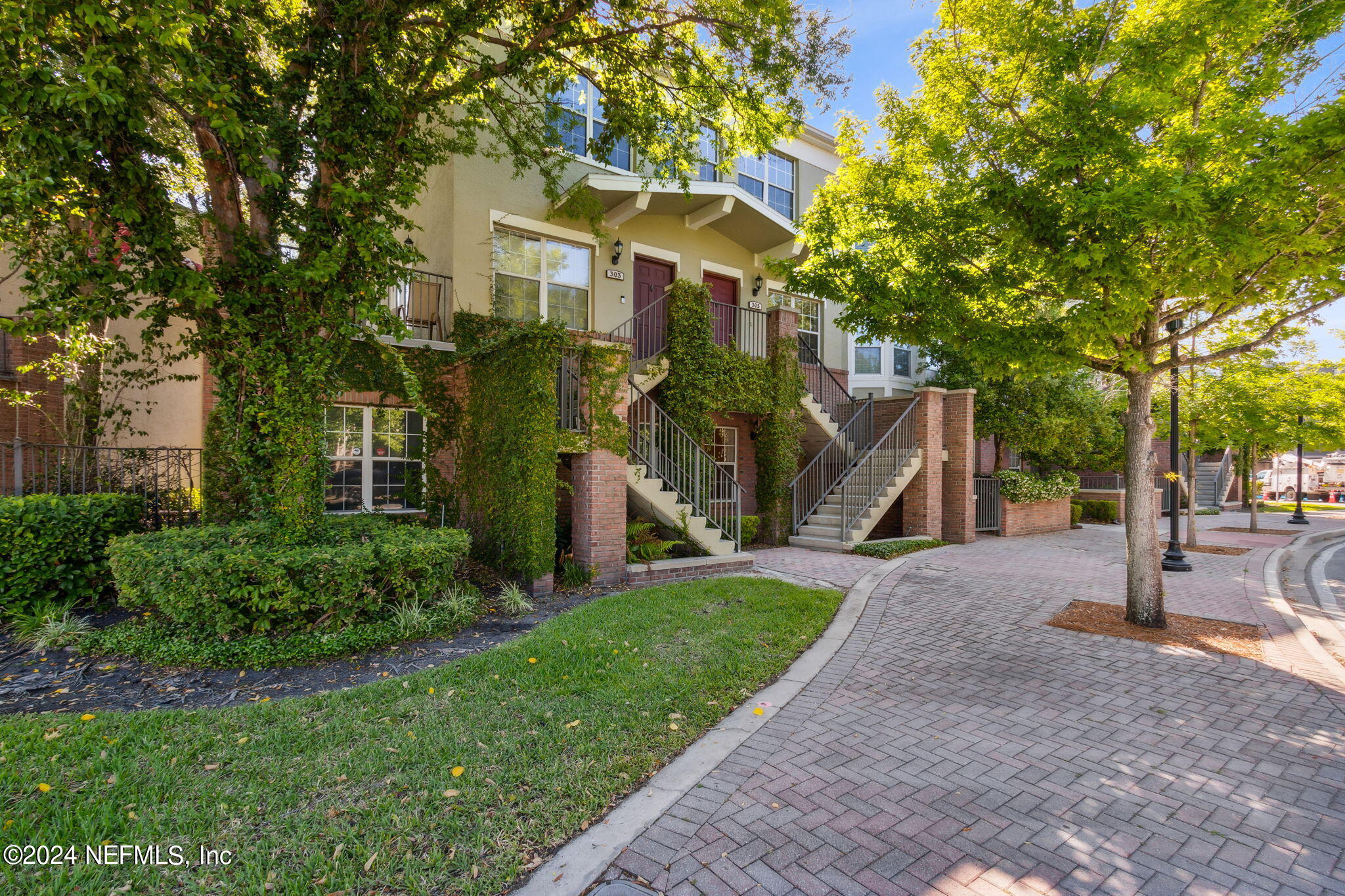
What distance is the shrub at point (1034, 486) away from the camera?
14727 mm

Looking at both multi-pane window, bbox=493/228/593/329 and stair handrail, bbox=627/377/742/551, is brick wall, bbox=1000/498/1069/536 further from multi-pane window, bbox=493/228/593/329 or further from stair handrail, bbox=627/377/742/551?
multi-pane window, bbox=493/228/593/329

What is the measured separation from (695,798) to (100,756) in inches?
128

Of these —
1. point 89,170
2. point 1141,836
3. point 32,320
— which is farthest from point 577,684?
point 89,170

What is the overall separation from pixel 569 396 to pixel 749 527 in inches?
206

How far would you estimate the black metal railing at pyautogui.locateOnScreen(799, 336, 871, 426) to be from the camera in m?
13.5

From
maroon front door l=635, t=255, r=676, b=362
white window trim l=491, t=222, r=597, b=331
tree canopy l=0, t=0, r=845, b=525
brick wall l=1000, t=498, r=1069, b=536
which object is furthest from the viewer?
brick wall l=1000, t=498, r=1069, b=536

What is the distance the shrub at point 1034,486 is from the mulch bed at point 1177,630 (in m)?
7.87

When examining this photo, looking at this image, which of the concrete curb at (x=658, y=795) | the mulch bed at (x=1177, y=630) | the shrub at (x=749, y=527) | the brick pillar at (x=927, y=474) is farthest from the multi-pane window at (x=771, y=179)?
the concrete curb at (x=658, y=795)

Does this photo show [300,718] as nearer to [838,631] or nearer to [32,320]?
[32,320]

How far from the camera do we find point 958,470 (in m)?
13.0

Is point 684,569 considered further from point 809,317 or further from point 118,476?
point 809,317

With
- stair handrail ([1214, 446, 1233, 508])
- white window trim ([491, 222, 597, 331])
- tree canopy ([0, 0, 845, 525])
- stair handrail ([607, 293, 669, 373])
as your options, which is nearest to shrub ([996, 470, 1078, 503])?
stair handrail ([607, 293, 669, 373])

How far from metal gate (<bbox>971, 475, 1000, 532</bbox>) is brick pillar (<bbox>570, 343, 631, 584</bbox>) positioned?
10.5 m

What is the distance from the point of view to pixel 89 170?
480 centimetres
